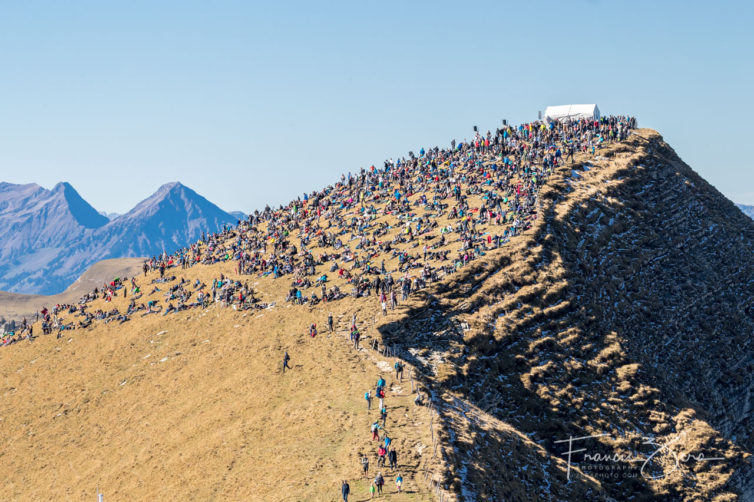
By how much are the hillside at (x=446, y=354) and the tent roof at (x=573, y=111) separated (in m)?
13.2

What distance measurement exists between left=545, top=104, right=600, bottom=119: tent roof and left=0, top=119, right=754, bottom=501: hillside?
13.2 m

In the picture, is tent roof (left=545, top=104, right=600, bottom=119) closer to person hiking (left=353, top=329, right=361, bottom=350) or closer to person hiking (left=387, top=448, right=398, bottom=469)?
person hiking (left=353, top=329, right=361, bottom=350)

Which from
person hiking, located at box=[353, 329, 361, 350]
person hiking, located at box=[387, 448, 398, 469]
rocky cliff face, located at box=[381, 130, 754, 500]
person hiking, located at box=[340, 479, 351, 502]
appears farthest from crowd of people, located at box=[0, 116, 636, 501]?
person hiking, located at box=[340, 479, 351, 502]

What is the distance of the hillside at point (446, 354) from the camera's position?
53562mm

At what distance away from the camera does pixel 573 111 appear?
380 feet

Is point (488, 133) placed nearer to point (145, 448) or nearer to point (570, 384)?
point (570, 384)

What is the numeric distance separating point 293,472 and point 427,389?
13311 millimetres

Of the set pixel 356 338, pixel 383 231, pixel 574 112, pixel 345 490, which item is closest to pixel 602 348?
pixel 356 338

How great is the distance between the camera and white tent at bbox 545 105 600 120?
4520 inches

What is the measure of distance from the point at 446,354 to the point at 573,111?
207 feet

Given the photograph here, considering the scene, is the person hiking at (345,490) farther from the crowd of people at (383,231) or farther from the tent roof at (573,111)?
the tent roof at (573,111)

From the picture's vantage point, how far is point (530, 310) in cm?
7162
